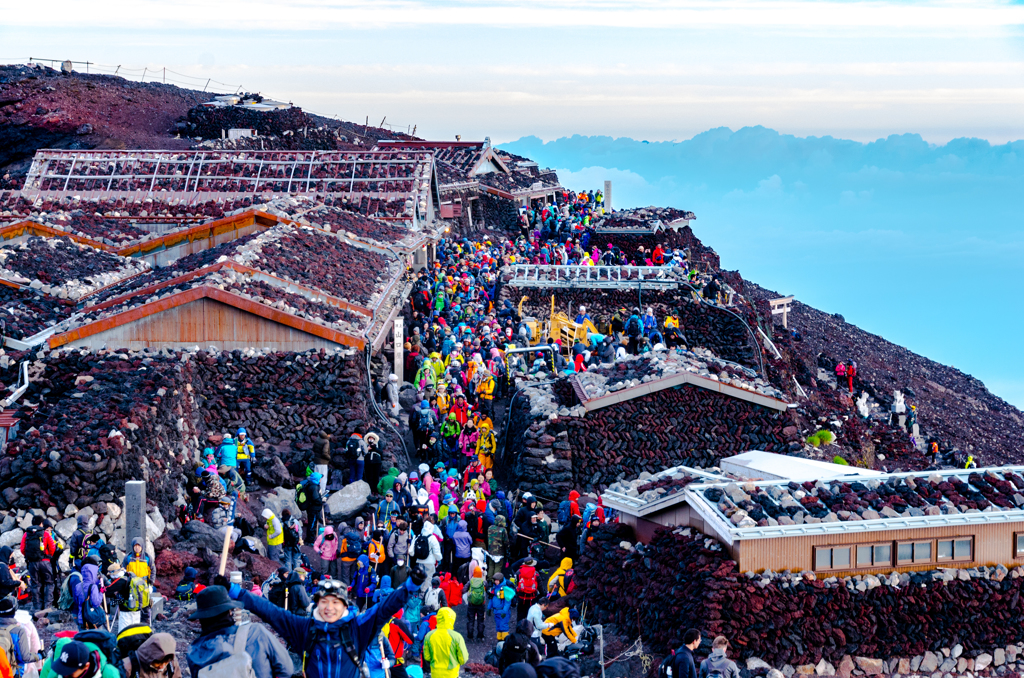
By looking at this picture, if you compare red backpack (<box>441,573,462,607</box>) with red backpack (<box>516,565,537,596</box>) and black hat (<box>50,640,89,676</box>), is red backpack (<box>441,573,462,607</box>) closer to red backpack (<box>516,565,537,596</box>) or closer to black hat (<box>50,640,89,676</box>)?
red backpack (<box>516,565,537,596</box>)

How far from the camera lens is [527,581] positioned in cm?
1552

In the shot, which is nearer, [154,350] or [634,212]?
[154,350]

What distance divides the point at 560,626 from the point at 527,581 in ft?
6.04

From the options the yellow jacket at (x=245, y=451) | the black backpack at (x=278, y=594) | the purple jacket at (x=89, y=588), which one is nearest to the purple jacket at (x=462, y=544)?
the black backpack at (x=278, y=594)

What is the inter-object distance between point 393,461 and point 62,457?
6592mm

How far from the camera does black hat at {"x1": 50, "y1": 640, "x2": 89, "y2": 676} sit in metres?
8.50

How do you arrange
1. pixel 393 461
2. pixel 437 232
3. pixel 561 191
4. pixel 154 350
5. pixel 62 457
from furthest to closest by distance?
pixel 561 191, pixel 437 232, pixel 154 350, pixel 393 461, pixel 62 457

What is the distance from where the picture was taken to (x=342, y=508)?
2048cm

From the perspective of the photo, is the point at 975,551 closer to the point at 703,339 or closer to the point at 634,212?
the point at 703,339

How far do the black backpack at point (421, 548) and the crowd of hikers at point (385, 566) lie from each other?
2 centimetres

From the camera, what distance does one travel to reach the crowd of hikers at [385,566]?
8.30 meters

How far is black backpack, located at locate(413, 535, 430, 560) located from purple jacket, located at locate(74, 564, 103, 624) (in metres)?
4.46

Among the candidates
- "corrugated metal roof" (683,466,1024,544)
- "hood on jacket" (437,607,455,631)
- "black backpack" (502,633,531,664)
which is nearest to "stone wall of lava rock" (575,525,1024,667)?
"corrugated metal roof" (683,466,1024,544)

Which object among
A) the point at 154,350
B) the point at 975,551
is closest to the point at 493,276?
the point at 154,350
